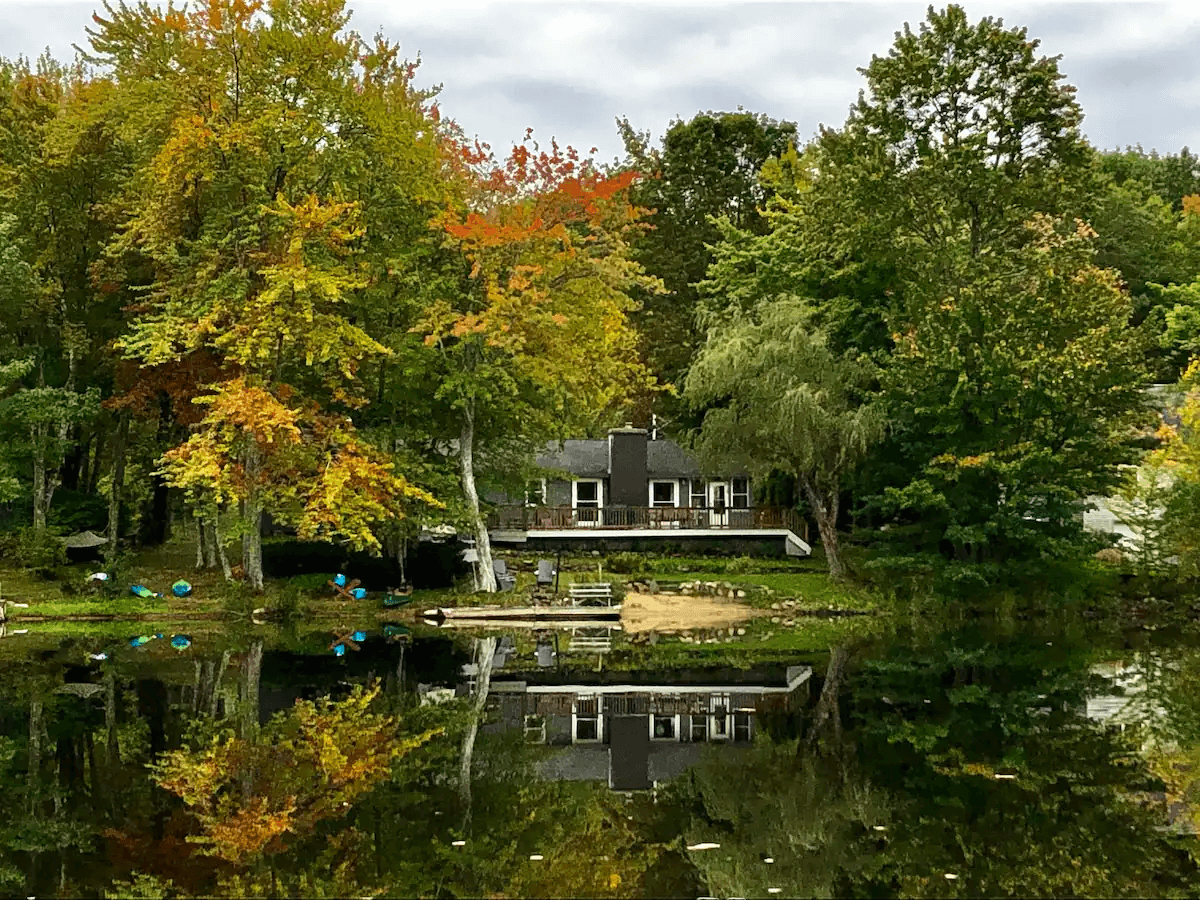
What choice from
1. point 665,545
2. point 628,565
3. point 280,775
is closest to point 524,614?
point 628,565

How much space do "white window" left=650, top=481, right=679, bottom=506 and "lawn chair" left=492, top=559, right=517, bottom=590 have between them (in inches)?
456

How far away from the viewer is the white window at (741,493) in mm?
47969

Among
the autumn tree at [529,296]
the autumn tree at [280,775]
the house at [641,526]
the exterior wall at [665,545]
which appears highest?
the autumn tree at [529,296]

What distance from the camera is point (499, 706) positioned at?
17.6 m

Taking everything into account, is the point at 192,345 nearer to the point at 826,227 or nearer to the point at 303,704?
the point at 303,704

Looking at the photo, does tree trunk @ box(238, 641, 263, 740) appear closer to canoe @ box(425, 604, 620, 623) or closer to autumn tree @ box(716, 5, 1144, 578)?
canoe @ box(425, 604, 620, 623)

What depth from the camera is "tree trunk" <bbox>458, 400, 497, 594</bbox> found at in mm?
34438

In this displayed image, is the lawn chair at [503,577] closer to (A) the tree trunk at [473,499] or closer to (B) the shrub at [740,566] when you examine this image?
(A) the tree trunk at [473,499]

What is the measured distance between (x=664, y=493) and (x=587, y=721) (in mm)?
32797

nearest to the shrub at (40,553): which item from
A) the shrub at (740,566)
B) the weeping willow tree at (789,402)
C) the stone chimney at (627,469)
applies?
the weeping willow tree at (789,402)

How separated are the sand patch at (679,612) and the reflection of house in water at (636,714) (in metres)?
10.4

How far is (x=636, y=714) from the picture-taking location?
16.9 metres

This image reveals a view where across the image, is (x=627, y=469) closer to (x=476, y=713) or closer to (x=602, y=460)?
(x=602, y=460)

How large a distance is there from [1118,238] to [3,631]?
54.6 meters
